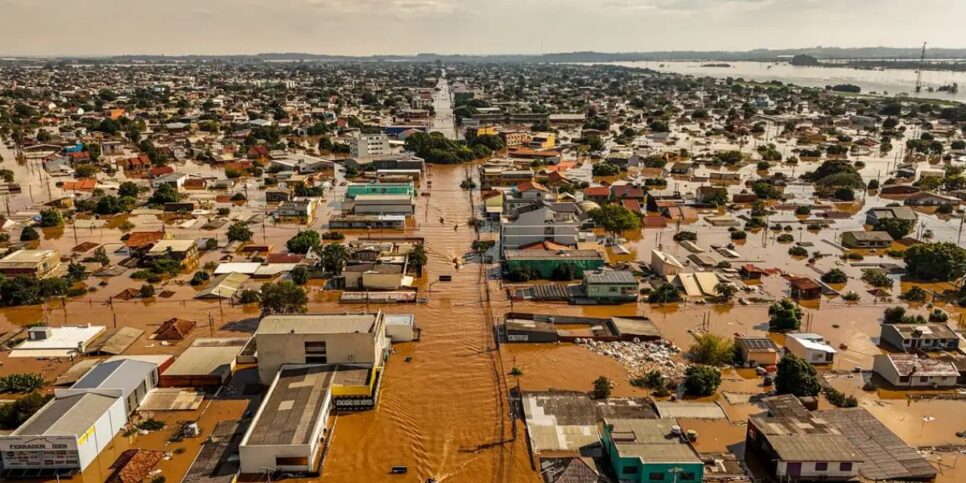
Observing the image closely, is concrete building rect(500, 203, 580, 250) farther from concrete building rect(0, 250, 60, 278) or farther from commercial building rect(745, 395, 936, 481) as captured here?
concrete building rect(0, 250, 60, 278)

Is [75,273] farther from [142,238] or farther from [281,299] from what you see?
[281,299]

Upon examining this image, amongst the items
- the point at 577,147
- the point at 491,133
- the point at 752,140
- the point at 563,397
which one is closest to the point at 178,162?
the point at 491,133

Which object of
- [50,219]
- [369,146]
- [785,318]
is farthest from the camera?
[369,146]

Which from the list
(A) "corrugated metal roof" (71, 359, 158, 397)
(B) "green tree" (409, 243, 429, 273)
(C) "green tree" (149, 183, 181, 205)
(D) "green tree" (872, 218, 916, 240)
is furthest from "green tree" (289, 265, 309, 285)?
(D) "green tree" (872, 218, 916, 240)

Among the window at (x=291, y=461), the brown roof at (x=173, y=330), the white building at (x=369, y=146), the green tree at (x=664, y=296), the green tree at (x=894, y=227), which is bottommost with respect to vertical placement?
the window at (x=291, y=461)

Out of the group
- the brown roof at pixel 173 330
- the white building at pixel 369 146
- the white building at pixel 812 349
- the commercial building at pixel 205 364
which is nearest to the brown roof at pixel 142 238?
the brown roof at pixel 173 330

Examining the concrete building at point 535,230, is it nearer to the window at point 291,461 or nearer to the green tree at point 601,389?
the green tree at point 601,389

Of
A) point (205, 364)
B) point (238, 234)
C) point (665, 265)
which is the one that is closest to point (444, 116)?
point (238, 234)
